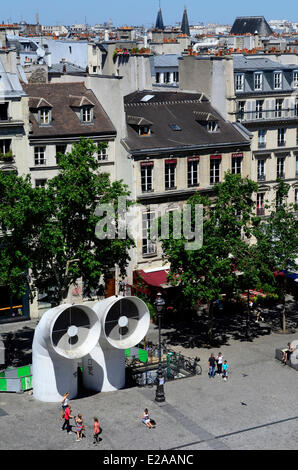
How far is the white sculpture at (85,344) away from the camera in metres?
40.8

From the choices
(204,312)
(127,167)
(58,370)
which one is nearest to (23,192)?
(58,370)

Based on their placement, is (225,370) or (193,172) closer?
(225,370)

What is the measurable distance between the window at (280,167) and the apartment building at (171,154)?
130 inches

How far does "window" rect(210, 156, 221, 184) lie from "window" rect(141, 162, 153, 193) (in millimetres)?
5308

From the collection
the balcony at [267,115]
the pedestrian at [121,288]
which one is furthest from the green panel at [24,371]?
the balcony at [267,115]

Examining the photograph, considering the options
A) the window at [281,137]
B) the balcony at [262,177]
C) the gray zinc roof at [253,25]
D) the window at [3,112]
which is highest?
the gray zinc roof at [253,25]

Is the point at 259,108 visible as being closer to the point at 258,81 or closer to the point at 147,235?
the point at 258,81

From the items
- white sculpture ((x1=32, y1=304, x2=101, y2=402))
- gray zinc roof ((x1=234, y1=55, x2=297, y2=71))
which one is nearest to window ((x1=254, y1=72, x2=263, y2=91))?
gray zinc roof ((x1=234, y1=55, x2=297, y2=71))

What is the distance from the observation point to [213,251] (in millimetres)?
48656

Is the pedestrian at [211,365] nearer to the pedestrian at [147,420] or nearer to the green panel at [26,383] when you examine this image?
the pedestrian at [147,420]

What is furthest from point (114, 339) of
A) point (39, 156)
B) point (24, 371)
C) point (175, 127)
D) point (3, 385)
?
point (175, 127)

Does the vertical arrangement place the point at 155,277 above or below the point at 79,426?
above

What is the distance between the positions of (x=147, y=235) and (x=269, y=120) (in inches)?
562
